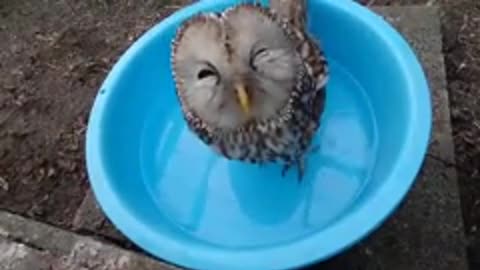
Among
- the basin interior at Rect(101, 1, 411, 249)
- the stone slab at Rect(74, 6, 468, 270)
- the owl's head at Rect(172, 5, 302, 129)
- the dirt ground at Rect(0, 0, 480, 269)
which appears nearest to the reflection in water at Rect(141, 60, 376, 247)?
the basin interior at Rect(101, 1, 411, 249)

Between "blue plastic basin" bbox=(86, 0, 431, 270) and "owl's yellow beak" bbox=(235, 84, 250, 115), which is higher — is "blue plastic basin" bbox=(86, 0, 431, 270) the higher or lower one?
the lower one

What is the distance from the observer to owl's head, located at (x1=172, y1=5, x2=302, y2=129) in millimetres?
1613

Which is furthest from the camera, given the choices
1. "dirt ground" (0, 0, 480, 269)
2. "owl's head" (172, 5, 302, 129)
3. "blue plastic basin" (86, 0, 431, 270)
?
"dirt ground" (0, 0, 480, 269)

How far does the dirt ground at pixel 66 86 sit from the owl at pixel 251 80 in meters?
0.58

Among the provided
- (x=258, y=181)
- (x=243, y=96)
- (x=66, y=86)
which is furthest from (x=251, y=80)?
(x=66, y=86)

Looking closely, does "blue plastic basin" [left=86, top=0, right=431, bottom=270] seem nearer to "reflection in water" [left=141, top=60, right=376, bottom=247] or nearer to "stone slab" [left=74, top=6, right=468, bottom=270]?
"reflection in water" [left=141, top=60, right=376, bottom=247]

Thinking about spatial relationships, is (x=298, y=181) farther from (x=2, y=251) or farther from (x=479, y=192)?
(x=2, y=251)

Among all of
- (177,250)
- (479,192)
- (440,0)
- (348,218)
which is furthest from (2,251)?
(440,0)

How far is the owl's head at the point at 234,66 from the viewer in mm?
1613

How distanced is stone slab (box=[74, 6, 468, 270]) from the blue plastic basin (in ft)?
0.37

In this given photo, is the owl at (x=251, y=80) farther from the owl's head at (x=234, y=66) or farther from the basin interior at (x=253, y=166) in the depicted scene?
the basin interior at (x=253, y=166)

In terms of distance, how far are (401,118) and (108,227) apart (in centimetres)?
79

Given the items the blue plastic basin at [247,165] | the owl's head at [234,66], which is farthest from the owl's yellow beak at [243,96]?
the blue plastic basin at [247,165]

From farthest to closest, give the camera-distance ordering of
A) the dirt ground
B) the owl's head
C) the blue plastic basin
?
the dirt ground < the blue plastic basin < the owl's head
